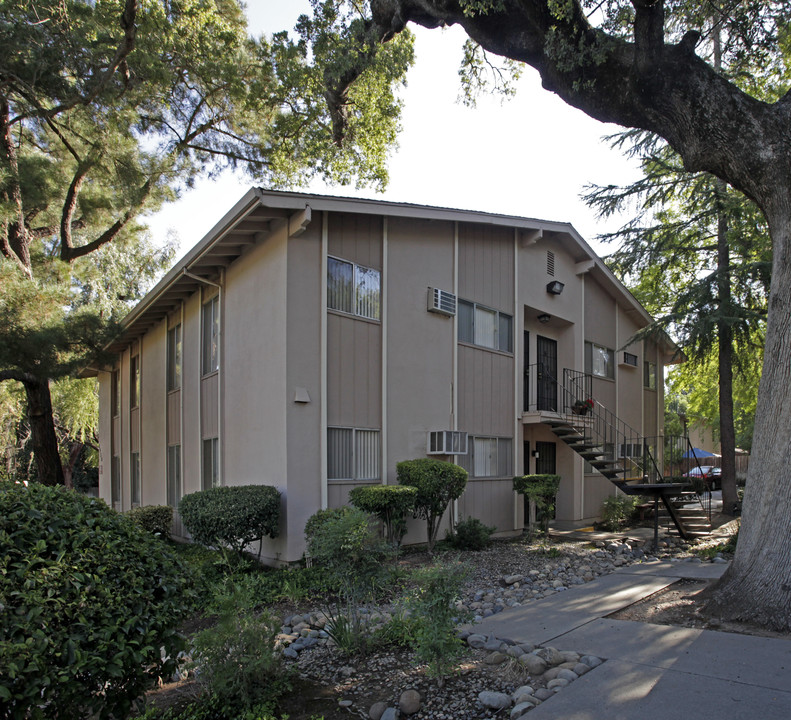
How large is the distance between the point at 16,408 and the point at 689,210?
2322 cm

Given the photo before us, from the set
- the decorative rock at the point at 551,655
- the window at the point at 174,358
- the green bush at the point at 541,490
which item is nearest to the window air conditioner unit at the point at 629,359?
the green bush at the point at 541,490

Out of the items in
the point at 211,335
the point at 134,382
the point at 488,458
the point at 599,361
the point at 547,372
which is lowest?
the point at 488,458

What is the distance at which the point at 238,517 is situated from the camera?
28.9ft

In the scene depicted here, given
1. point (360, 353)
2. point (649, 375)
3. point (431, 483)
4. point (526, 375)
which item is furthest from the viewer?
point (649, 375)

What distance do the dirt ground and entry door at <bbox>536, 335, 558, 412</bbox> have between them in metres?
7.82

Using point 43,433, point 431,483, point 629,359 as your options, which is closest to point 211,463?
point 431,483

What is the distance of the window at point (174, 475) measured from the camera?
14164 mm

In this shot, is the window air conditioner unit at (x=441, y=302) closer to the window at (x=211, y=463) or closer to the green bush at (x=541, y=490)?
the green bush at (x=541, y=490)

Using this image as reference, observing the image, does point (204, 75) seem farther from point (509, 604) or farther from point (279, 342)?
point (509, 604)

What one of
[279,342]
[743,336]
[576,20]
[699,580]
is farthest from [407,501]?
[743,336]

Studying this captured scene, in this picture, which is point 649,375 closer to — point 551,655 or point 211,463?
point 211,463

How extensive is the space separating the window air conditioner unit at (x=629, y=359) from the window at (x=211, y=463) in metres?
12.1

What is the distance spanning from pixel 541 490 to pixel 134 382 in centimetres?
1257

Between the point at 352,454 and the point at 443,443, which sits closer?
the point at 352,454
